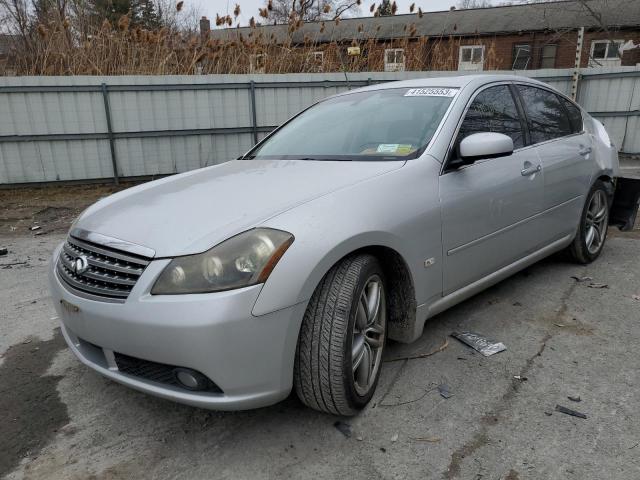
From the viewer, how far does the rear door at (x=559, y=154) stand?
3.56 m

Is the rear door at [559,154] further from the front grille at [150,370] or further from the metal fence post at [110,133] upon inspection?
the metal fence post at [110,133]

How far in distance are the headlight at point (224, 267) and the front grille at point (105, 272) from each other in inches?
6.0

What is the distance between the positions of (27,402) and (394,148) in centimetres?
238

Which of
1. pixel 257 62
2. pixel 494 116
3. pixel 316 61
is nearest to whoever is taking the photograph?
pixel 494 116

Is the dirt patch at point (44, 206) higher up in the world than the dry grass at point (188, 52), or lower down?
lower down

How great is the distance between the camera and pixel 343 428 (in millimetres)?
2281

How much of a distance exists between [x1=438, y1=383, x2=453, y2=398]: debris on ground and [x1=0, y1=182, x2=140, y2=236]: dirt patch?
18.2 ft

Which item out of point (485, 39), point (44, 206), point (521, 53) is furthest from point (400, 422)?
point (521, 53)

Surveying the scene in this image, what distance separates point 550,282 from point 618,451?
82.9 inches

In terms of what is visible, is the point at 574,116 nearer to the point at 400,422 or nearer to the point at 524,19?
the point at 400,422

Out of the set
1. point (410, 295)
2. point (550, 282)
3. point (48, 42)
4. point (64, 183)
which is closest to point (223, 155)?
point (64, 183)

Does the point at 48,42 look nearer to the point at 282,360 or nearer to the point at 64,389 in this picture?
the point at 64,389

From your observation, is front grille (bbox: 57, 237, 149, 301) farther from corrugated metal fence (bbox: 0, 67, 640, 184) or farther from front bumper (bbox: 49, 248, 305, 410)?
corrugated metal fence (bbox: 0, 67, 640, 184)

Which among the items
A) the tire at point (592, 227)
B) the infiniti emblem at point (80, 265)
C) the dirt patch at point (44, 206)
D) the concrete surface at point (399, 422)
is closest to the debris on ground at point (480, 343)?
the concrete surface at point (399, 422)
